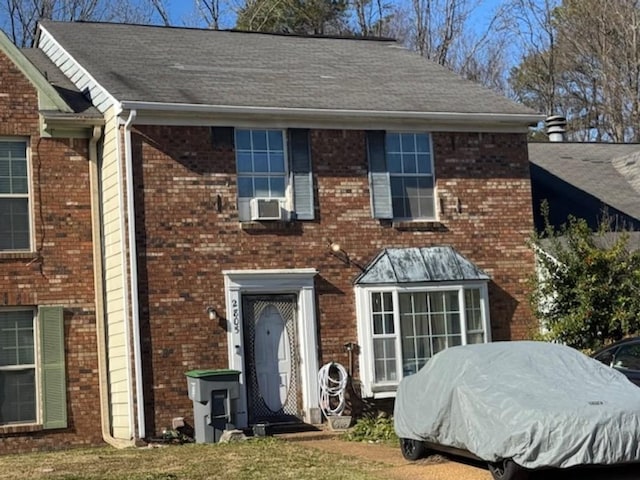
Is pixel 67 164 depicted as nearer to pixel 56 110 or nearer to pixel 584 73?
pixel 56 110

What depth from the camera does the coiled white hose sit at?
17.0 m

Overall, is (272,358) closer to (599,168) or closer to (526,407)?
(526,407)

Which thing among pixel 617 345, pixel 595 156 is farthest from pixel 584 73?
pixel 617 345

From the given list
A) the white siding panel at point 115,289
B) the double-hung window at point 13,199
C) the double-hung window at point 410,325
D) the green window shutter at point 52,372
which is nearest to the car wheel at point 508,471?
the double-hung window at point 410,325

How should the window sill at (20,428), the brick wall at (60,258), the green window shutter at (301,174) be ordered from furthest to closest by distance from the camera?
the green window shutter at (301,174)
the brick wall at (60,258)
the window sill at (20,428)

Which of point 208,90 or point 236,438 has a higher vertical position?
point 208,90

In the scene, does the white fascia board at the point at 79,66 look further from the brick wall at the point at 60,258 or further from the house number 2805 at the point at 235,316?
the house number 2805 at the point at 235,316

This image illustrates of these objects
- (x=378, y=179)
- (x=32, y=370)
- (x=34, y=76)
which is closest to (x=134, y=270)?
(x=32, y=370)

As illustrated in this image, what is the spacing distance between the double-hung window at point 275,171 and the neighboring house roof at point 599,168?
22.4ft

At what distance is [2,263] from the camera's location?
1633cm

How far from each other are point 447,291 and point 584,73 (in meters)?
22.9

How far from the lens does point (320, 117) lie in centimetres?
1755

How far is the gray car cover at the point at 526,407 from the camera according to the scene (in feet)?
33.7

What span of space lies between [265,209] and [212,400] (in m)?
3.20
